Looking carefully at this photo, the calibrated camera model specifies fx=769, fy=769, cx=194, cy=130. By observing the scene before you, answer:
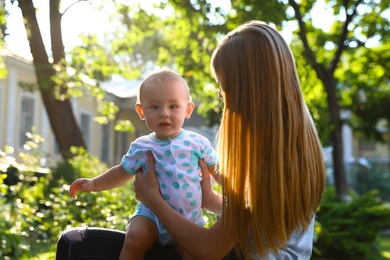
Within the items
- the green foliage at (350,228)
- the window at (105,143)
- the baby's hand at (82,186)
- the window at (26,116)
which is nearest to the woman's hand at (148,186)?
the baby's hand at (82,186)

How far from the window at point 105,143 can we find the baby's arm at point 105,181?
89.4ft

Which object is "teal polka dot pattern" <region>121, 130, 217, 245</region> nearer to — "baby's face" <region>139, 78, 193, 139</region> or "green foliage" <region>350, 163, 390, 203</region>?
"baby's face" <region>139, 78, 193, 139</region>

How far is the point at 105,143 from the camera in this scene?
102 ft

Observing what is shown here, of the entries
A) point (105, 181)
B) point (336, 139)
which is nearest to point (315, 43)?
point (336, 139)

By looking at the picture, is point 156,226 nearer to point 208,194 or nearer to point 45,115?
point 208,194

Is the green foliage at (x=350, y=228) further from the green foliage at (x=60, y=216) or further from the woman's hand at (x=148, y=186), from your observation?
the woman's hand at (x=148, y=186)

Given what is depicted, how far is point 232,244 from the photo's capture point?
2.86 m

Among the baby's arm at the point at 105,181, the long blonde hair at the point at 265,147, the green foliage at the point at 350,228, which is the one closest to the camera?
the long blonde hair at the point at 265,147

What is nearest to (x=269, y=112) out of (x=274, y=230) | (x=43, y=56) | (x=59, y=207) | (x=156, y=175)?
(x=274, y=230)

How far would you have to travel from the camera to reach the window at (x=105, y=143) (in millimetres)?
30656

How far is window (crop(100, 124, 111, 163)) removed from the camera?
30656mm

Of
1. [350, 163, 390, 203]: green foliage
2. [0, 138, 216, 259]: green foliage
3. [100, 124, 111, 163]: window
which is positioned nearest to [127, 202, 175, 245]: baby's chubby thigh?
[0, 138, 216, 259]: green foliage

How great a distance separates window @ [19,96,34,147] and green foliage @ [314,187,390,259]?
11970 mm

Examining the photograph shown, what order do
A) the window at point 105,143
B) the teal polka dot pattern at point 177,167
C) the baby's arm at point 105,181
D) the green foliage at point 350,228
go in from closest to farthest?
the teal polka dot pattern at point 177,167, the baby's arm at point 105,181, the green foliage at point 350,228, the window at point 105,143
